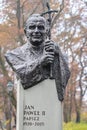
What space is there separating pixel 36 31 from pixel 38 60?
488mm

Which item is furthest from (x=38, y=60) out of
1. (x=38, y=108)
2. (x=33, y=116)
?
(x=33, y=116)

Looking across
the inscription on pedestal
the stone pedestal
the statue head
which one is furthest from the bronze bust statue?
the inscription on pedestal

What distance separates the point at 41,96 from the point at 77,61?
22.1m

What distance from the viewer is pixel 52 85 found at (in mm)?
6246

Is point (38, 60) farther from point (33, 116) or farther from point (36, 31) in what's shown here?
point (33, 116)

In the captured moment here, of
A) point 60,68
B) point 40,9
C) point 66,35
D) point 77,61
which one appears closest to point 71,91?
point 77,61

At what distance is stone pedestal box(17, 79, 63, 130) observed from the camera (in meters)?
6.15

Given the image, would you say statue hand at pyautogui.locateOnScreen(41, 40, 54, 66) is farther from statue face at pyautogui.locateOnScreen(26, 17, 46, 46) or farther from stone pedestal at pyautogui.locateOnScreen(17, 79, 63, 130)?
stone pedestal at pyautogui.locateOnScreen(17, 79, 63, 130)

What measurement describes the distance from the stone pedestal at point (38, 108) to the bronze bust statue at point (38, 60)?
10cm

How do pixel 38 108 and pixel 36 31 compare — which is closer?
pixel 38 108

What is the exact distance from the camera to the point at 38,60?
6.21 meters

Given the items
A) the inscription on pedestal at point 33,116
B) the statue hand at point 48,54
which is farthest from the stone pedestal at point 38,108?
the statue hand at point 48,54

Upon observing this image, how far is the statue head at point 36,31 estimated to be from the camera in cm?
631

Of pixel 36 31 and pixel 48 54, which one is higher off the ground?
pixel 36 31
